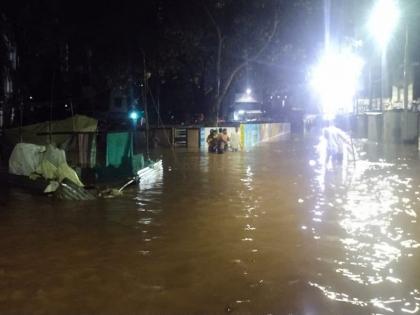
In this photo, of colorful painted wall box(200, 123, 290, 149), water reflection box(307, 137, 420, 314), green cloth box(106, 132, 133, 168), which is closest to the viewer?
water reflection box(307, 137, 420, 314)

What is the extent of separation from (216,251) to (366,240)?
2.44 meters

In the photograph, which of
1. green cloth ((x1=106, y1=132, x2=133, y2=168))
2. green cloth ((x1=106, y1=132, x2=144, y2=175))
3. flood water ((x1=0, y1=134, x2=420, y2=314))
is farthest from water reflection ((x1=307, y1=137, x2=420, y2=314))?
green cloth ((x1=106, y1=132, x2=133, y2=168))

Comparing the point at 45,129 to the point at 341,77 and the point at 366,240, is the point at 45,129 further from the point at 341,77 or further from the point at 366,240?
the point at 341,77

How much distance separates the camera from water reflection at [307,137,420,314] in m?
6.37

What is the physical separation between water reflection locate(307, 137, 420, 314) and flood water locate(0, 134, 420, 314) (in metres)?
0.02

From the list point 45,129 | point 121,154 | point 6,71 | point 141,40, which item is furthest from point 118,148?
point 6,71

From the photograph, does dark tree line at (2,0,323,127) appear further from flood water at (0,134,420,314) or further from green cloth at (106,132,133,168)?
flood water at (0,134,420,314)

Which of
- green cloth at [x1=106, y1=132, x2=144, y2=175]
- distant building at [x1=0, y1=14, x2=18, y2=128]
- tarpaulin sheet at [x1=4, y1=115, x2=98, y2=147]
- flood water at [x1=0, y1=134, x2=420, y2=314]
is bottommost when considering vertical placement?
flood water at [x1=0, y1=134, x2=420, y2=314]

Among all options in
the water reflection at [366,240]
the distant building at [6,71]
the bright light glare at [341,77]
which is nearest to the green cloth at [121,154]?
the water reflection at [366,240]

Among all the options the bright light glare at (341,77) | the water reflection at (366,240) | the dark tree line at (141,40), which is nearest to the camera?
the water reflection at (366,240)

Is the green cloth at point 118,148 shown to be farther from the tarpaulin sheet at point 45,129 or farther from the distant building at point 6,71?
the distant building at point 6,71

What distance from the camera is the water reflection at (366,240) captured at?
6367 millimetres

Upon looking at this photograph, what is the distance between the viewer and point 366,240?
29.0 feet

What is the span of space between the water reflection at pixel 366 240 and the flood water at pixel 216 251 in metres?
0.02
